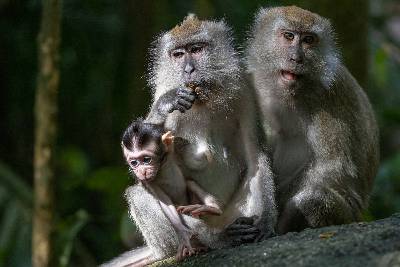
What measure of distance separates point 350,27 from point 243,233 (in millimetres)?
2636

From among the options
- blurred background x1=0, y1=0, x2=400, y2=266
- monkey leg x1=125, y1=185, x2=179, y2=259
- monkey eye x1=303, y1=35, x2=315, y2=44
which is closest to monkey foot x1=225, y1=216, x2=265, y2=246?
monkey leg x1=125, y1=185, x2=179, y2=259

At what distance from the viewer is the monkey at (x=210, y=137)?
5.49m

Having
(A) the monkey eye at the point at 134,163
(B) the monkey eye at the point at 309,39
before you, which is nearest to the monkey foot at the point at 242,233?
(A) the monkey eye at the point at 134,163

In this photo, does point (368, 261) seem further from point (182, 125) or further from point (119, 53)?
point (119, 53)

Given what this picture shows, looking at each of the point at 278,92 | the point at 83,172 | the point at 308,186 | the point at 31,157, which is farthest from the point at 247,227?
the point at 31,157

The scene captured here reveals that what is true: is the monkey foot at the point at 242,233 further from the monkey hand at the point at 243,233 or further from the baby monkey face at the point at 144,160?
the baby monkey face at the point at 144,160

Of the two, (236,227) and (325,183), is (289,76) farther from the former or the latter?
(236,227)

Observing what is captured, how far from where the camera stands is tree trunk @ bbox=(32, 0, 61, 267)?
6406 millimetres

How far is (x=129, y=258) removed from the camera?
605 centimetres

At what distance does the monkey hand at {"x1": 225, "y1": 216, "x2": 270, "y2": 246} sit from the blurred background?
226 centimetres

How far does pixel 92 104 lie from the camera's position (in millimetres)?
10156

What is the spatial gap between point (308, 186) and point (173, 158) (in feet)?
3.09

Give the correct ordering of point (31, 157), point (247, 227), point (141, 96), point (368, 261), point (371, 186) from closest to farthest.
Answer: point (368, 261) → point (247, 227) → point (371, 186) → point (141, 96) → point (31, 157)

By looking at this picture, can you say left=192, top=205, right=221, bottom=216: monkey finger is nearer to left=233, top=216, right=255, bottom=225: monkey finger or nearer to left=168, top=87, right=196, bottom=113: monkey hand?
left=233, top=216, right=255, bottom=225: monkey finger
